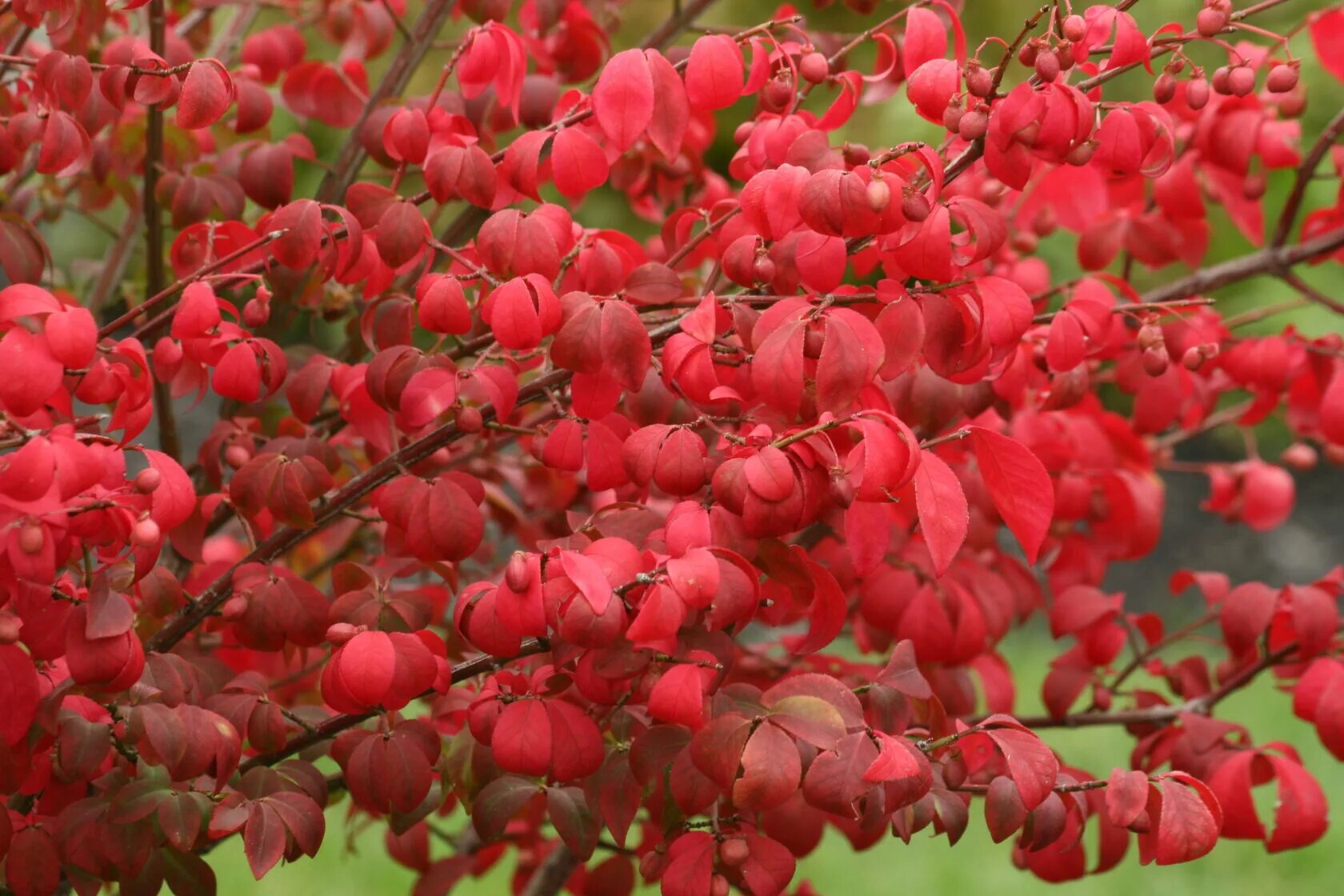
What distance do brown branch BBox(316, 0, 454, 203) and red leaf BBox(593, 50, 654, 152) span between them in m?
0.41

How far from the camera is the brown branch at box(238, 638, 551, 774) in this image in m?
0.98

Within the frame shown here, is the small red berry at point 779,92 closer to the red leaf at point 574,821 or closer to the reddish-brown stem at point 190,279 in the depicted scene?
the reddish-brown stem at point 190,279

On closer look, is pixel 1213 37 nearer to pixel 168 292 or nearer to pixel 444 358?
pixel 444 358

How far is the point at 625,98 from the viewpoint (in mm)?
970

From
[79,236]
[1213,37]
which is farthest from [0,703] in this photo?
[79,236]

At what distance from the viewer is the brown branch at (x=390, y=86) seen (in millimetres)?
1344

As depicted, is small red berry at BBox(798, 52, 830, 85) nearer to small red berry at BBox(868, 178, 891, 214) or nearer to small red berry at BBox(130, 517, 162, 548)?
small red berry at BBox(868, 178, 891, 214)

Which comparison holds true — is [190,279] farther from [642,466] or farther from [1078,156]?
[1078,156]

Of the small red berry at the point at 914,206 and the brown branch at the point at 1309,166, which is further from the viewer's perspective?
the brown branch at the point at 1309,166

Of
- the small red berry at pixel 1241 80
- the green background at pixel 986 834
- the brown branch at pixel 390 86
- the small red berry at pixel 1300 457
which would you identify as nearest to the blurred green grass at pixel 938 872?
the green background at pixel 986 834

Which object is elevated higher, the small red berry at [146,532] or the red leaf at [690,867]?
the small red berry at [146,532]

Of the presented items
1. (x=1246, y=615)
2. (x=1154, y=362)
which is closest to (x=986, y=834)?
(x=1246, y=615)

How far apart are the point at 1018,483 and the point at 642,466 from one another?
24 centimetres

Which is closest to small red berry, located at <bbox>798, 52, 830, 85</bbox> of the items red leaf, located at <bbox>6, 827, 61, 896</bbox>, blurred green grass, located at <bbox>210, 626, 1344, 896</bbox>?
red leaf, located at <bbox>6, 827, 61, 896</bbox>
